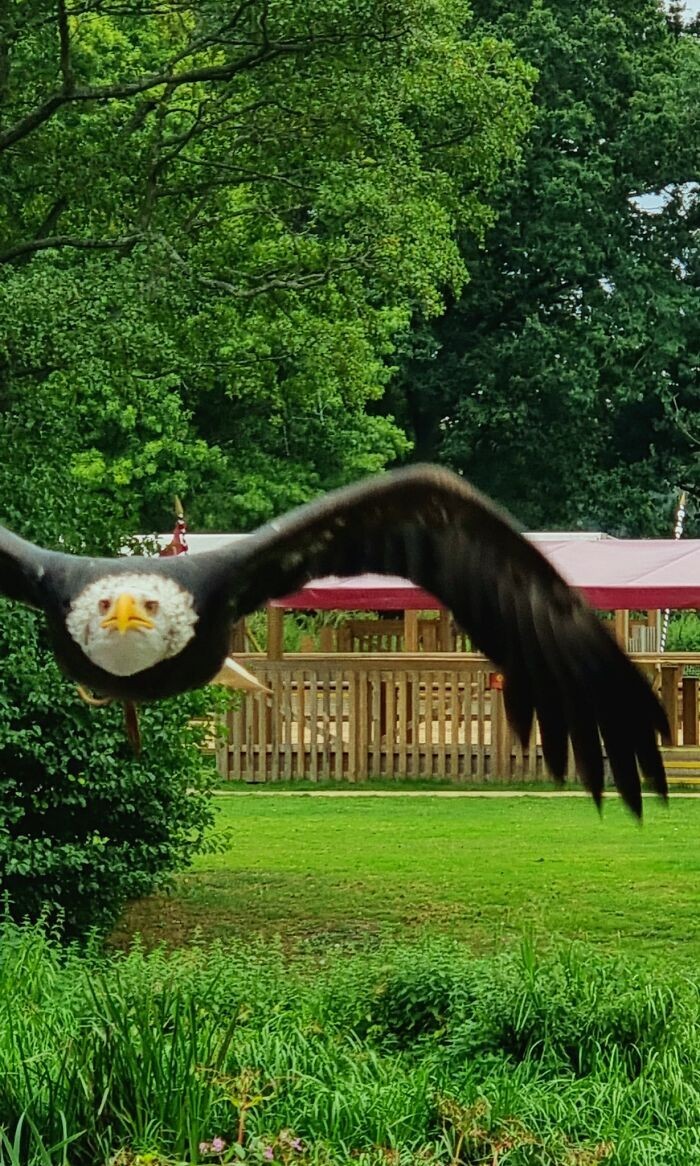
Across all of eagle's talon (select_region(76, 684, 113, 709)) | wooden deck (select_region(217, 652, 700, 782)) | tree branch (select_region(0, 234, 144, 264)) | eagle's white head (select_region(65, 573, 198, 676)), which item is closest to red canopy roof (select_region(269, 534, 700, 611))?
wooden deck (select_region(217, 652, 700, 782))

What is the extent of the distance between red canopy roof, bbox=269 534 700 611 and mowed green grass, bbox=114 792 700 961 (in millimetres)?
2232

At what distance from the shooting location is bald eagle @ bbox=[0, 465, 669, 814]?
4.87 metres

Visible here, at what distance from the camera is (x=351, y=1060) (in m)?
6.34

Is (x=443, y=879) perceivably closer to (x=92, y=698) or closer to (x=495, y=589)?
(x=495, y=589)

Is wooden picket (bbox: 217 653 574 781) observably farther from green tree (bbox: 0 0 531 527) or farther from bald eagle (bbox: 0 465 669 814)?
bald eagle (bbox: 0 465 669 814)

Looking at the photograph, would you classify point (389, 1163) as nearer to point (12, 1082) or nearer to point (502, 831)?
point (12, 1082)

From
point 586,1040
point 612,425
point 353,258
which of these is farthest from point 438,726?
point 612,425

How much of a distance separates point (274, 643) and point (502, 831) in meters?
5.70

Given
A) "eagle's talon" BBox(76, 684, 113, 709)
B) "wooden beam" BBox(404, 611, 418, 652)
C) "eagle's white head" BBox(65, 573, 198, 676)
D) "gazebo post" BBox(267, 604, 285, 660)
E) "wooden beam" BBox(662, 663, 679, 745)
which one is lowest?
"eagle's talon" BBox(76, 684, 113, 709)

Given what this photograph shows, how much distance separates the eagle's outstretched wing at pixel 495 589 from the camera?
526cm

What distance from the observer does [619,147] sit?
35.0 metres

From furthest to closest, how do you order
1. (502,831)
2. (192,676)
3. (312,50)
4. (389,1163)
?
(502,831) < (312,50) < (389,1163) < (192,676)

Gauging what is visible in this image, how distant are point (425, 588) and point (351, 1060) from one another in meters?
1.79

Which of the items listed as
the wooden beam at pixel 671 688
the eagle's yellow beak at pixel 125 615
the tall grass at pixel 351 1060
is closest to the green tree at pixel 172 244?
the tall grass at pixel 351 1060
